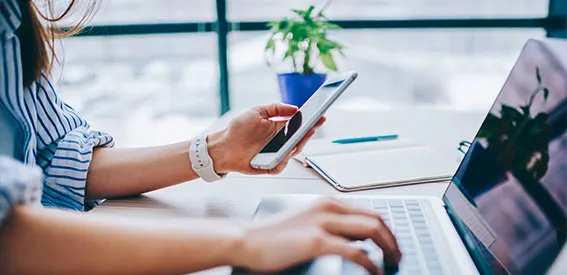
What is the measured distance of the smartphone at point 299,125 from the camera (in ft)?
2.19

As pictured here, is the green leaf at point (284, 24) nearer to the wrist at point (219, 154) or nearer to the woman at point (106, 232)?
the wrist at point (219, 154)

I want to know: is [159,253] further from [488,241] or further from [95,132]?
[95,132]

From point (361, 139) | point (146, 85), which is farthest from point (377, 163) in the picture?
point (146, 85)

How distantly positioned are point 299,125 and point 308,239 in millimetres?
311

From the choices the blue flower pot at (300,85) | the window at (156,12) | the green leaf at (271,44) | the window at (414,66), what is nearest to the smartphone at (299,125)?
the blue flower pot at (300,85)

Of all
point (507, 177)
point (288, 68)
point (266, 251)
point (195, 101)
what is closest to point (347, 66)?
point (288, 68)

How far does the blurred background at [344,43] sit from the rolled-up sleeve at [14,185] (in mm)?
1223

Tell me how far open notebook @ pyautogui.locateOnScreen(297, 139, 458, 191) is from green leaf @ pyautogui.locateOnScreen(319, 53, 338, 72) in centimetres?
31

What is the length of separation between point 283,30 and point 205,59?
0.96 meters

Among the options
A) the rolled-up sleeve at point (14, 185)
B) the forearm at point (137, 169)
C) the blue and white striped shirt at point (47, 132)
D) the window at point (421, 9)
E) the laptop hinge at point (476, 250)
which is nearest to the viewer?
the rolled-up sleeve at point (14, 185)

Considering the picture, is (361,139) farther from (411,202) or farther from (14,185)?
(14,185)

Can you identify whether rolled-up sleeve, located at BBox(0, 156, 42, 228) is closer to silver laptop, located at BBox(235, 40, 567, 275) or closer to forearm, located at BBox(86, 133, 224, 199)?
silver laptop, located at BBox(235, 40, 567, 275)

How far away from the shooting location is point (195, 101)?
107 inches

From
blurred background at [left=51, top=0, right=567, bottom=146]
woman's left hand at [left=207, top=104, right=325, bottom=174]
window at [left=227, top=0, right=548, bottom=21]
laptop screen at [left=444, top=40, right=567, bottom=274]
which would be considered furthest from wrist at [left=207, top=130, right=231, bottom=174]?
window at [left=227, top=0, right=548, bottom=21]
